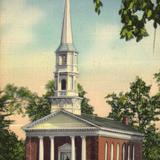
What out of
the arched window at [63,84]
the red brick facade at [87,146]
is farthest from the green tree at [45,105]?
the red brick facade at [87,146]

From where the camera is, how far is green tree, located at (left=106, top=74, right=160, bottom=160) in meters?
50.8

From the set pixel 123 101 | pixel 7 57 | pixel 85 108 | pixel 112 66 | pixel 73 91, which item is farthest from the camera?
pixel 85 108

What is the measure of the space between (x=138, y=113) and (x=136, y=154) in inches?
167

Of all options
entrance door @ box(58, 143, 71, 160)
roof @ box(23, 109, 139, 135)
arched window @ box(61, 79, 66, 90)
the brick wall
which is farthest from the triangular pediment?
arched window @ box(61, 79, 66, 90)

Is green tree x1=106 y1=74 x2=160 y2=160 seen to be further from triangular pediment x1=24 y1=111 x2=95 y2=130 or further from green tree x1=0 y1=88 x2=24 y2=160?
green tree x1=0 y1=88 x2=24 y2=160

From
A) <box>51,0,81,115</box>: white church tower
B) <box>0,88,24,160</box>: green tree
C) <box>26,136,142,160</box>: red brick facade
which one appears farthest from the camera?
<box>51,0,81,115</box>: white church tower

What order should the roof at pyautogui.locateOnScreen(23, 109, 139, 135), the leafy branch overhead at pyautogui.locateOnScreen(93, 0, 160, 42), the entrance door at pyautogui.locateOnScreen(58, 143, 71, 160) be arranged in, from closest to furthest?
1. the leafy branch overhead at pyautogui.locateOnScreen(93, 0, 160, 42)
2. the roof at pyautogui.locateOnScreen(23, 109, 139, 135)
3. the entrance door at pyautogui.locateOnScreen(58, 143, 71, 160)

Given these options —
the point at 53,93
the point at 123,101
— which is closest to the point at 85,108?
the point at 53,93

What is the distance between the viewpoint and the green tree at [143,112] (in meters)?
50.8

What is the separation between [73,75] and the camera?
2095 inches

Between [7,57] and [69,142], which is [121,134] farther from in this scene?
[7,57]

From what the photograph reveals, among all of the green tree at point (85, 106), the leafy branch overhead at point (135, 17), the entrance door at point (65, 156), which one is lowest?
the entrance door at point (65, 156)

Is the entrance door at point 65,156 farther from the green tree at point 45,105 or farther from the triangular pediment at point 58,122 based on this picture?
the green tree at point 45,105

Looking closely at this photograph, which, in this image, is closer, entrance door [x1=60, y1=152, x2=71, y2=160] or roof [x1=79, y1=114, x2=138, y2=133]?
roof [x1=79, y1=114, x2=138, y2=133]
